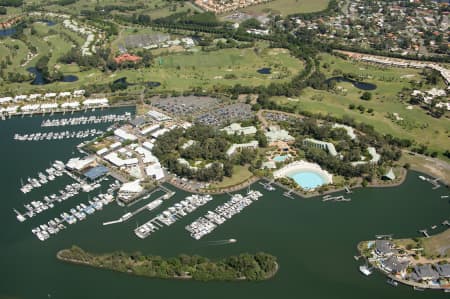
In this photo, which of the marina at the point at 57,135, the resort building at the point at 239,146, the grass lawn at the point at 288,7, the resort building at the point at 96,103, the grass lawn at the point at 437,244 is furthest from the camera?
the grass lawn at the point at 288,7

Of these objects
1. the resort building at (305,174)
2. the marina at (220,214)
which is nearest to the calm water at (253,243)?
the marina at (220,214)

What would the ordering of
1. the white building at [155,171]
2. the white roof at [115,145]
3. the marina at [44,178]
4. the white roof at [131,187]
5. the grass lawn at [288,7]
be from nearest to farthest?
the white roof at [131,187] → the marina at [44,178] → the white building at [155,171] → the white roof at [115,145] → the grass lawn at [288,7]

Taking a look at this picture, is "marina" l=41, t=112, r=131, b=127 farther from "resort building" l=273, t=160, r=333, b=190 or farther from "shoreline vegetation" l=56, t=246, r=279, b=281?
"shoreline vegetation" l=56, t=246, r=279, b=281

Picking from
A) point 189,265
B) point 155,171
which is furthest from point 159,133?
point 189,265

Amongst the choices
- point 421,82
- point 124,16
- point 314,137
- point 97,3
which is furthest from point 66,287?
point 97,3

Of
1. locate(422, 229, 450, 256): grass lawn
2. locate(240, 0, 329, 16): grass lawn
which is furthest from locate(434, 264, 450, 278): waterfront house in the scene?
locate(240, 0, 329, 16): grass lawn

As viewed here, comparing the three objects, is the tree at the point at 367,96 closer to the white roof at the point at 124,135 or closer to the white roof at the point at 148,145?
the white roof at the point at 148,145

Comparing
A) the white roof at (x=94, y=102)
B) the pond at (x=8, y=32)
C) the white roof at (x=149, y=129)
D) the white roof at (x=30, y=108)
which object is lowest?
the white roof at (x=149, y=129)
